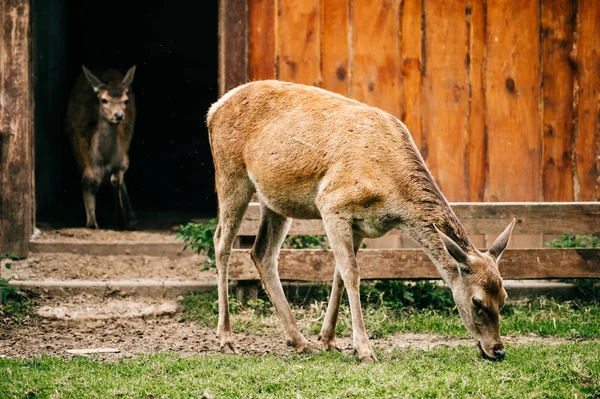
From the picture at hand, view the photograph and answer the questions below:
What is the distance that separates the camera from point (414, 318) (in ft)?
24.5

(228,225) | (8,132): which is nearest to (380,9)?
(228,225)

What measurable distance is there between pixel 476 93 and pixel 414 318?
2917mm

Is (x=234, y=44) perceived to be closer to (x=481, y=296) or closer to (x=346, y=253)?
(x=346, y=253)

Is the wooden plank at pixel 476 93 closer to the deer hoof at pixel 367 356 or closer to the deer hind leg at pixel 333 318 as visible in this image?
the deer hind leg at pixel 333 318

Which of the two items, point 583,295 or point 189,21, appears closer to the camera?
point 583,295

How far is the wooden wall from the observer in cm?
902

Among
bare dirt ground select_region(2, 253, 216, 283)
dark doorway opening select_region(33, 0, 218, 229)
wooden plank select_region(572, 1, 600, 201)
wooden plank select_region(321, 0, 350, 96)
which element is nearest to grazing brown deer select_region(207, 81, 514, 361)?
bare dirt ground select_region(2, 253, 216, 283)

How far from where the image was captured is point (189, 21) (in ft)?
52.4

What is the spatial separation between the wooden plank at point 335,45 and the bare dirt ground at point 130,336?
117 inches

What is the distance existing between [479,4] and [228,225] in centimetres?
418

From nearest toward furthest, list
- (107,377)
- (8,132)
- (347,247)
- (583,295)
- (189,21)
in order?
1. (107,377)
2. (347,247)
3. (583,295)
4. (8,132)
5. (189,21)

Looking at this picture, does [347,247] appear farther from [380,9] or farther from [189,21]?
[189,21]

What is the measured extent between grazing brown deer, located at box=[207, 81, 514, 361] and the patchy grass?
76cm

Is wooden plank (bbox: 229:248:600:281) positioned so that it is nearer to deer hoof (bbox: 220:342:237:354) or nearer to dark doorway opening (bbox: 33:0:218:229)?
deer hoof (bbox: 220:342:237:354)
